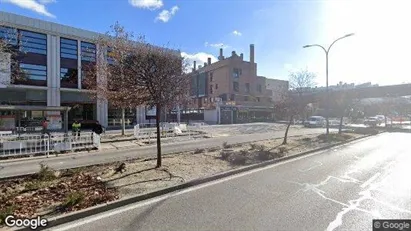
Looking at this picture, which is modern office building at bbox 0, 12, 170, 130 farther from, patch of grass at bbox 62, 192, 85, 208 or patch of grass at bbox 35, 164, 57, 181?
patch of grass at bbox 62, 192, 85, 208

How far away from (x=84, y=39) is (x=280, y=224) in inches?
1366

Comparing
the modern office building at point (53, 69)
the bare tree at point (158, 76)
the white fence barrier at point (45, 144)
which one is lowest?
the white fence barrier at point (45, 144)

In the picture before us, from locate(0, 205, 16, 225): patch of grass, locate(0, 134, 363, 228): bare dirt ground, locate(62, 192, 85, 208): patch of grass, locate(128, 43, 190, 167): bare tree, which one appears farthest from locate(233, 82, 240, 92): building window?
locate(0, 205, 16, 225): patch of grass

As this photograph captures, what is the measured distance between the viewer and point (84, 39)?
109 feet

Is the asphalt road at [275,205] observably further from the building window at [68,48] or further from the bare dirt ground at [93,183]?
the building window at [68,48]

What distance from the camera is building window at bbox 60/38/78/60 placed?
3209 cm

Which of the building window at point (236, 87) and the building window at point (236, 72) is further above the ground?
the building window at point (236, 72)

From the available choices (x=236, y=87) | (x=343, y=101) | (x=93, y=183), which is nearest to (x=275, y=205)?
(x=93, y=183)

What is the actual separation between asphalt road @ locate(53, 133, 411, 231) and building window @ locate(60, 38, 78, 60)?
31161 mm

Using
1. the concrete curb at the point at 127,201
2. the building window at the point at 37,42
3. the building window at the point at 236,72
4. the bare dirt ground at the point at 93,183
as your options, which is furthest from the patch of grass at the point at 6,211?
the building window at the point at 236,72

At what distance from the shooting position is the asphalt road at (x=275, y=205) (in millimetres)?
4645

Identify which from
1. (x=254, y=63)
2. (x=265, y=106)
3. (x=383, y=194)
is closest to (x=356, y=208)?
(x=383, y=194)

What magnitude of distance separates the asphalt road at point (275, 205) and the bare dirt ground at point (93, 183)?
66 cm

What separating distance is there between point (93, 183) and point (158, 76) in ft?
12.0
